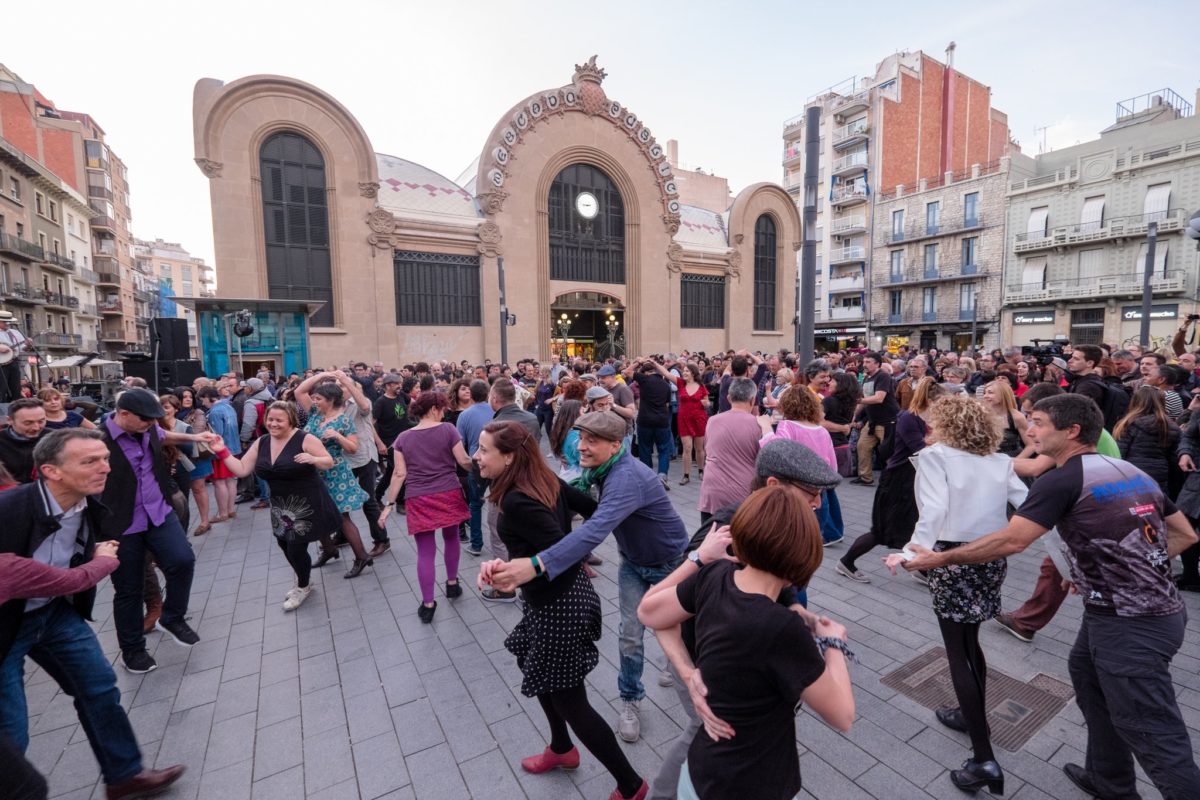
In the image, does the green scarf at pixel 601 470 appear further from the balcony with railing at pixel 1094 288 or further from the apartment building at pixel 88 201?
the apartment building at pixel 88 201

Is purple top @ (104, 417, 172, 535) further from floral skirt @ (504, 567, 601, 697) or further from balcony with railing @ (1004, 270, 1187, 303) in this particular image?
balcony with railing @ (1004, 270, 1187, 303)

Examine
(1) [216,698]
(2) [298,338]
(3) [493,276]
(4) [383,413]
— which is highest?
(3) [493,276]

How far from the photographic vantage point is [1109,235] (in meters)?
27.8

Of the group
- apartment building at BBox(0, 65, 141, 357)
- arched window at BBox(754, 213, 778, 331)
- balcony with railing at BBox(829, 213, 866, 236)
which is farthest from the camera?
balcony with railing at BBox(829, 213, 866, 236)

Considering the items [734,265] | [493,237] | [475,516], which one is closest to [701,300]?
[734,265]

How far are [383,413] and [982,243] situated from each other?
39109mm

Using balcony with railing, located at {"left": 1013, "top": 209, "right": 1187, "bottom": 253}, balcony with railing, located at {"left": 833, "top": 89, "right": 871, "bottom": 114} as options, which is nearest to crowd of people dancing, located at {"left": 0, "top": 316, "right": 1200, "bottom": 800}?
balcony with railing, located at {"left": 1013, "top": 209, "right": 1187, "bottom": 253}

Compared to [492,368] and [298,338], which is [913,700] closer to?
[492,368]

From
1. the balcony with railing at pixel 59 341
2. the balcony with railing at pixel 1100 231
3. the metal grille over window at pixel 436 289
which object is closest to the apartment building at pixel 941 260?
the balcony with railing at pixel 1100 231

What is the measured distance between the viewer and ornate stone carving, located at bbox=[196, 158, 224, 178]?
19.3 m

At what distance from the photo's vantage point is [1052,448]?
8.16ft

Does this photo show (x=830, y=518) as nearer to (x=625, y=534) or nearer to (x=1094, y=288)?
(x=625, y=534)

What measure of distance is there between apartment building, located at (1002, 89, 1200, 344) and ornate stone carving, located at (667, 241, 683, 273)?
2082 cm

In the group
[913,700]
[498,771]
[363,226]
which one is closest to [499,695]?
[498,771]
